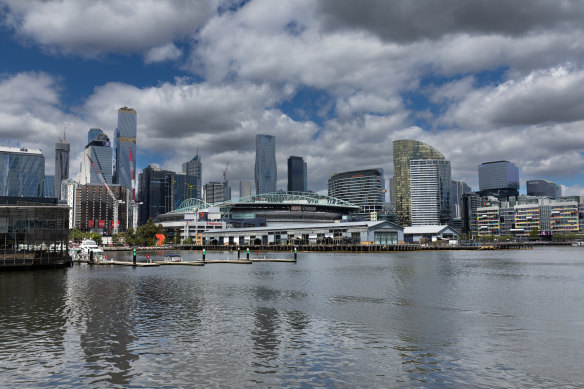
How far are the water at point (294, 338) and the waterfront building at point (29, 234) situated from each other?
35.8 meters

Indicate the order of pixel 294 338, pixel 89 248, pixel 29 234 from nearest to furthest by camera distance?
1. pixel 294 338
2. pixel 29 234
3. pixel 89 248

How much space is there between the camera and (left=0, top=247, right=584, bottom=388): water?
74.1 feet

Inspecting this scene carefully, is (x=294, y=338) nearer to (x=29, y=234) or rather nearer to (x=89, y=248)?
(x=29, y=234)

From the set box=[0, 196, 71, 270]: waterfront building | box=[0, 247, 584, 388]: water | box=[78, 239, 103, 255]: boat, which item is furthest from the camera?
box=[78, 239, 103, 255]: boat

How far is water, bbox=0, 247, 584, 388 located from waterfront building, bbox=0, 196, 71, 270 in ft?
117

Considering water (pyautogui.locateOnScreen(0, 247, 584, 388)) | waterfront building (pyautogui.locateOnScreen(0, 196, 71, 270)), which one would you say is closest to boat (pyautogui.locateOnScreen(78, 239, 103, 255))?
waterfront building (pyautogui.locateOnScreen(0, 196, 71, 270))

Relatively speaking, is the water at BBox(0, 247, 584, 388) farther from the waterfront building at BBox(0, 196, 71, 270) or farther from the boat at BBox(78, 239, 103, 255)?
the boat at BBox(78, 239, 103, 255)

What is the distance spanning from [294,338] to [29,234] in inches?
2968

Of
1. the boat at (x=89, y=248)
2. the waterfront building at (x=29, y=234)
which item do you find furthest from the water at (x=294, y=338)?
the boat at (x=89, y=248)

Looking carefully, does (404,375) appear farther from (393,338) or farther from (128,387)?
(128,387)

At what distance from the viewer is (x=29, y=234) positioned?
8719cm

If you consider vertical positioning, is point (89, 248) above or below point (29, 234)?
below

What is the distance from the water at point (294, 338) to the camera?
74.1 ft

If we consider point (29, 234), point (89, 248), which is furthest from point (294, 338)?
point (89, 248)
